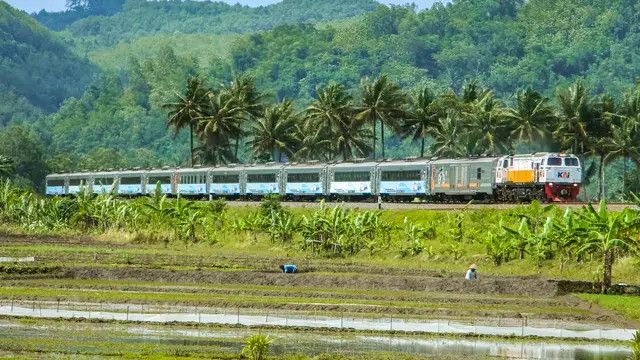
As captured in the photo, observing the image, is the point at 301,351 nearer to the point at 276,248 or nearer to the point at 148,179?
the point at 276,248

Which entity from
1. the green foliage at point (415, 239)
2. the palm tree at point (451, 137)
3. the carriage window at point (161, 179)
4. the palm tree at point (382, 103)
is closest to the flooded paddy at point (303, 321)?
the green foliage at point (415, 239)

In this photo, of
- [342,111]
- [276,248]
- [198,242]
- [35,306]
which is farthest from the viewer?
[342,111]

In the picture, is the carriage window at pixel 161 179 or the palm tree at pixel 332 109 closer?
the palm tree at pixel 332 109

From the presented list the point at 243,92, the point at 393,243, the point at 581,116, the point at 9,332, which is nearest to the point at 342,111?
the point at 243,92

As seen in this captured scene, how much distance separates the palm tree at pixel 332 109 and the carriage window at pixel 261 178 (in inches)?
562

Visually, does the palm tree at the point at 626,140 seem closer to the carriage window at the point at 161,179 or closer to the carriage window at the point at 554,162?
the carriage window at the point at 554,162

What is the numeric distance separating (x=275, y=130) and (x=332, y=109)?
1025 cm

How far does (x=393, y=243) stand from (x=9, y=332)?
39630mm

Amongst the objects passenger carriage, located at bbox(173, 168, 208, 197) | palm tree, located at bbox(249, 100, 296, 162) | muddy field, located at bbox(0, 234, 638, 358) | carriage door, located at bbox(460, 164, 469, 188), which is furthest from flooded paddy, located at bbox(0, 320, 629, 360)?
palm tree, located at bbox(249, 100, 296, 162)

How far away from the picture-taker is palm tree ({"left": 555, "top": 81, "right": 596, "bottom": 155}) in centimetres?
12125

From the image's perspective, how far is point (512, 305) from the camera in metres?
53.2

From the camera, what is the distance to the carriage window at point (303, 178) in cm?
11606

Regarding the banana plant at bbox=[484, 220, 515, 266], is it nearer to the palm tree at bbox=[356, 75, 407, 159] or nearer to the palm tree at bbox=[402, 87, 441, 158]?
the palm tree at bbox=[356, 75, 407, 159]

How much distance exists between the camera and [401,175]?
105812 mm
